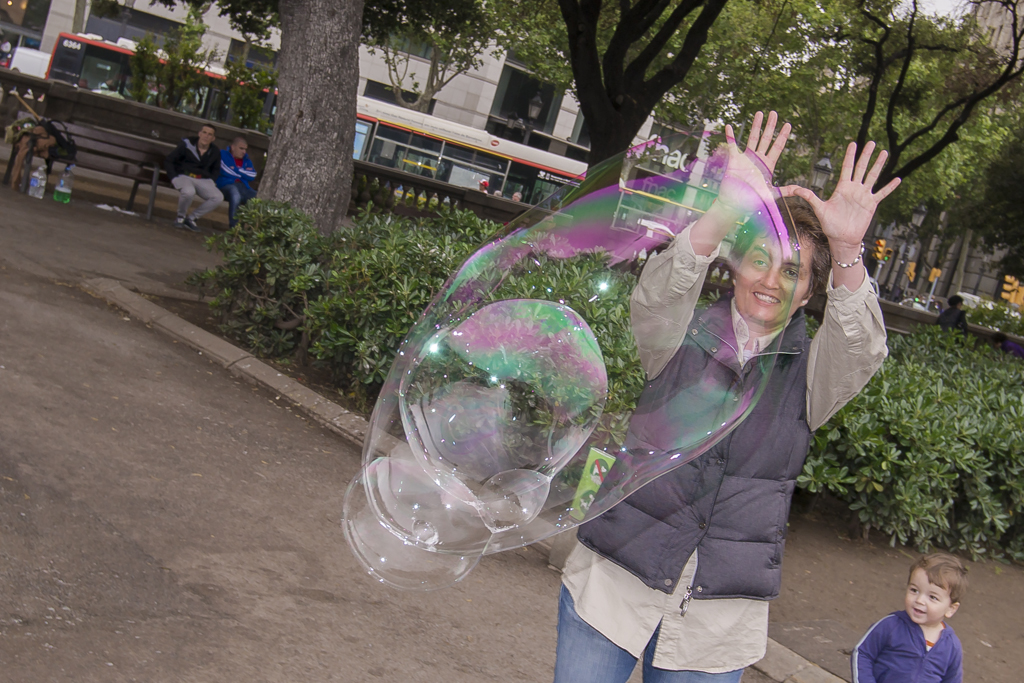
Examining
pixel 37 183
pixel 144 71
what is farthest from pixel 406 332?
pixel 144 71

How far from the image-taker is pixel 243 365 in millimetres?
6918

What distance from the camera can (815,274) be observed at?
2.12 m

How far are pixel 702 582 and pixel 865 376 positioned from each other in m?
0.59

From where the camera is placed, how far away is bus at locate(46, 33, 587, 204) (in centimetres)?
2912

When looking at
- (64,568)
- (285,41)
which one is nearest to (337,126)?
(285,41)

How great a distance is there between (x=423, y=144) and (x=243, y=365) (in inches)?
913

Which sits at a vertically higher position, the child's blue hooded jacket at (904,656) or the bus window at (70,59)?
the bus window at (70,59)

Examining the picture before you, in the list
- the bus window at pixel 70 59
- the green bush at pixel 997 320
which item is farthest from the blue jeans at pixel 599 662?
the bus window at pixel 70 59

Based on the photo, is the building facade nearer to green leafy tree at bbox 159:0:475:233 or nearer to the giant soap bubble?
green leafy tree at bbox 159:0:475:233

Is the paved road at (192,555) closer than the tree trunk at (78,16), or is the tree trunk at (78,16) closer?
the paved road at (192,555)

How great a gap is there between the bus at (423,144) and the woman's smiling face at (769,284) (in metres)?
26.6

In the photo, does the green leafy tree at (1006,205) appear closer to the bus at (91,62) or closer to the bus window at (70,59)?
the bus at (91,62)

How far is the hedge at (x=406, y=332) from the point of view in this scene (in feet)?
19.9

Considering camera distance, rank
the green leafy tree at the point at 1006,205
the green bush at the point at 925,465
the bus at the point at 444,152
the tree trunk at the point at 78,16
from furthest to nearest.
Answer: the tree trunk at the point at 78,16
the bus at the point at 444,152
the green leafy tree at the point at 1006,205
the green bush at the point at 925,465
